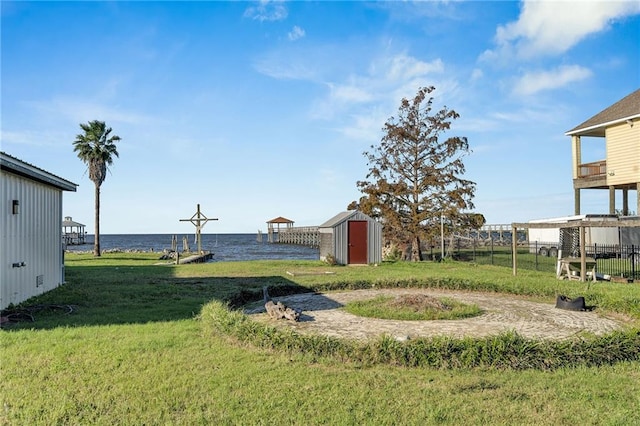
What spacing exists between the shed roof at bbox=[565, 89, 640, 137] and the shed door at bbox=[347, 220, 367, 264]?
11.6 meters

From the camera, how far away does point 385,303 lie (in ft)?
32.4

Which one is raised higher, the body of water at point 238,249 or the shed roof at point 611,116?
the shed roof at point 611,116

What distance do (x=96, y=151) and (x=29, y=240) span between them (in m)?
23.2

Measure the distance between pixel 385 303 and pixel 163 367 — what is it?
5284 mm

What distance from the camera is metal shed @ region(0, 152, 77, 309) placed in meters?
9.92

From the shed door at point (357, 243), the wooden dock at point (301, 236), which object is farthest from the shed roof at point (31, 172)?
the wooden dock at point (301, 236)

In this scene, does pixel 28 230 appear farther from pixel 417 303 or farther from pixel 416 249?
pixel 416 249

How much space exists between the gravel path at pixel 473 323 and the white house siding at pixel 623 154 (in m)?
14.3

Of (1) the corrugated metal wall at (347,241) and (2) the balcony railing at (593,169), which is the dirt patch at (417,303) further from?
(2) the balcony railing at (593,169)

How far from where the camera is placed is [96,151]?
3256 centimetres

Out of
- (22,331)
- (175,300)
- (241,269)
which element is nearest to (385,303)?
(175,300)

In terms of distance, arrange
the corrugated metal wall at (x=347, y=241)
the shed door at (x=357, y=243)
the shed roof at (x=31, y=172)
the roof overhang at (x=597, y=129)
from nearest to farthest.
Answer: the shed roof at (x=31, y=172) < the roof overhang at (x=597, y=129) < the corrugated metal wall at (x=347, y=241) < the shed door at (x=357, y=243)

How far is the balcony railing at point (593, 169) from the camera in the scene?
2314 cm

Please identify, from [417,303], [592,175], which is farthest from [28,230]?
[592,175]
